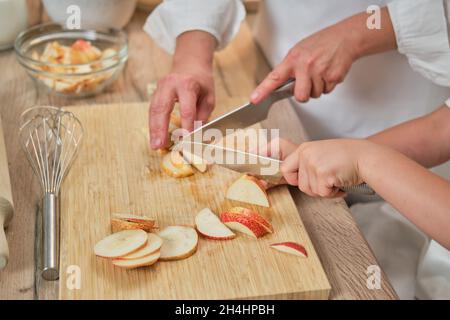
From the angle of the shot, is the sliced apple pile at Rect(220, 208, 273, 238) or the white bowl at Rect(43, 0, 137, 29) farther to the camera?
the white bowl at Rect(43, 0, 137, 29)

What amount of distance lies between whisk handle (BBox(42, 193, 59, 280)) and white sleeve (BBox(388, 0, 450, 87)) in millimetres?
701

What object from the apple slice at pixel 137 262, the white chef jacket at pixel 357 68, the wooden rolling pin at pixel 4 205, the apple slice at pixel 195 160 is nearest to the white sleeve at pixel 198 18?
the white chef jacket at pixel 357 68

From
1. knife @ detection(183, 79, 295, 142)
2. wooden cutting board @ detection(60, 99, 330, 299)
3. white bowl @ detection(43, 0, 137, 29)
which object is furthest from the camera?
white bowl @ detection(43, 0, 137, 29)

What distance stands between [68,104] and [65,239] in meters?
0.48

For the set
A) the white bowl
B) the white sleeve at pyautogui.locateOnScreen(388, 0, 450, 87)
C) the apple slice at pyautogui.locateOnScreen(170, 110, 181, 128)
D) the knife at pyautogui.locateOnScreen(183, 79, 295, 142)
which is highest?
the white sleeve at pyautogui.locateOnScreen(388, 0, 450, 87)

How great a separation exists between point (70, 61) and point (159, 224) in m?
0.57

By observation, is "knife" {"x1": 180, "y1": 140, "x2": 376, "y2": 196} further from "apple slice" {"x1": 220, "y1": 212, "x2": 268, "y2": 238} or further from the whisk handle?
the whisk handle

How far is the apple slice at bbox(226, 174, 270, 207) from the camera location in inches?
42.8

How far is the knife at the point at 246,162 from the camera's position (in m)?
1.05

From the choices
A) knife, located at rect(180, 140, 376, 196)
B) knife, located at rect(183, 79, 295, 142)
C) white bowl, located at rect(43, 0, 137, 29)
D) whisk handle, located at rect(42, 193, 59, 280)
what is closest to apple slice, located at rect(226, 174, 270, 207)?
knife, located at rect(180, 140, 376, 196)

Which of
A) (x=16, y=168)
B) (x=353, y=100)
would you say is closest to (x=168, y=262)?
(x=16, y=168)

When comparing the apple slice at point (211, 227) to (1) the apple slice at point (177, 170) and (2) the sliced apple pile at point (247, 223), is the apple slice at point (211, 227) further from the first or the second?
(1) the apple slice at point (177, 170)

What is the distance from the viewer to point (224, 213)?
1.04 m

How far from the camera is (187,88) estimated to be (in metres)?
1.21
